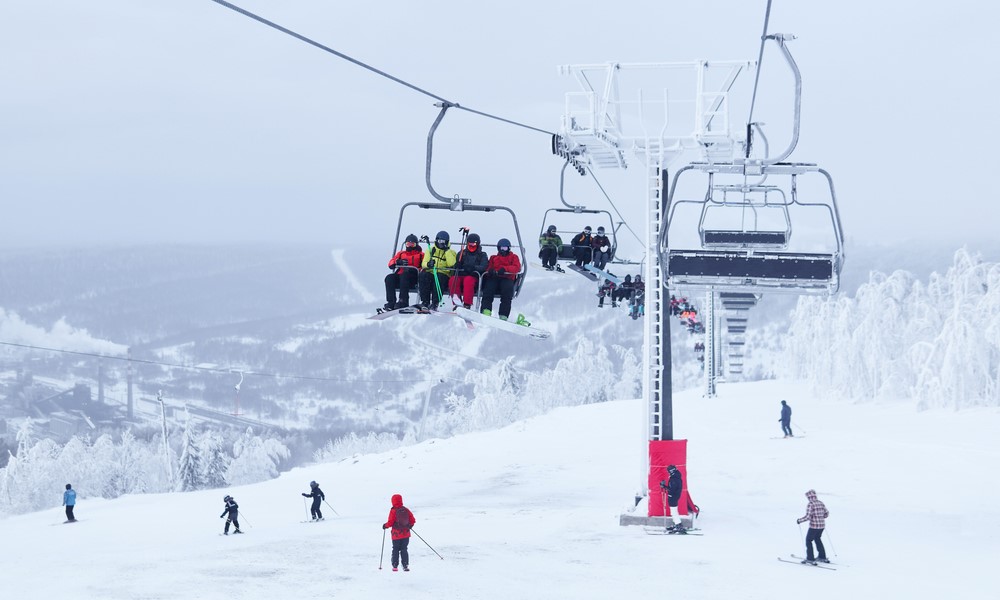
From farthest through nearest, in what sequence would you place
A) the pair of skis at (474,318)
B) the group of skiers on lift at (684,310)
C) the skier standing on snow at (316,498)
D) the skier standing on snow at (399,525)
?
1. the group of skiers on lift at (684,310)
2. the skier standing on snow at (316,498)
3. the skier standing on snow at (399,525)
4. the pair of skis at (474,318)

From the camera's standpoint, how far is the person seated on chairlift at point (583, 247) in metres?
23.0

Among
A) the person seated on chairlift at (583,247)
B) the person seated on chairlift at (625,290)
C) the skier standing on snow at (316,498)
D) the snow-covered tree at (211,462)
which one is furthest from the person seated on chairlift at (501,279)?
the snow-covered tree at (211,462)

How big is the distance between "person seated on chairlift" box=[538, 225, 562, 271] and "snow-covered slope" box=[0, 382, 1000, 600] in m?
5.26

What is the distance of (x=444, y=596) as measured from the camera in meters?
15.4

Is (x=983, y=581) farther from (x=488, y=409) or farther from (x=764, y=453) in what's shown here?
(x=488, y=409)

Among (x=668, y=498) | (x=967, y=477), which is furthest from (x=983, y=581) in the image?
(x=967, y=477)

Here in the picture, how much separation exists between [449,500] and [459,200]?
15130 millimetres

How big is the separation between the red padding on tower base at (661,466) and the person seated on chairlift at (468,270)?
5.33 m

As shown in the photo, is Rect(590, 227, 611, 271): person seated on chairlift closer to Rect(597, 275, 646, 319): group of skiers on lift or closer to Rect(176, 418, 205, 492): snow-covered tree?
Rect(597, 275, 646, 319): group of skiers on lift

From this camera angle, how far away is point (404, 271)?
16.2 metres

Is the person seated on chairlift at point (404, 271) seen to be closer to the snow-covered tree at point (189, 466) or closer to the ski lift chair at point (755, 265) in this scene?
the ski lift chair at point (755, 265)

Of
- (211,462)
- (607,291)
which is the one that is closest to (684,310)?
(607,291)

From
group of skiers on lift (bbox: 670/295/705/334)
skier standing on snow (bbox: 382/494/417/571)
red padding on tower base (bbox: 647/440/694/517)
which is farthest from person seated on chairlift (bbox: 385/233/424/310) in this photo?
group of skiers on lift (bbox: 670/295/705/334)

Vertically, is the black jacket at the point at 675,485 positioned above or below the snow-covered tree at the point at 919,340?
below
